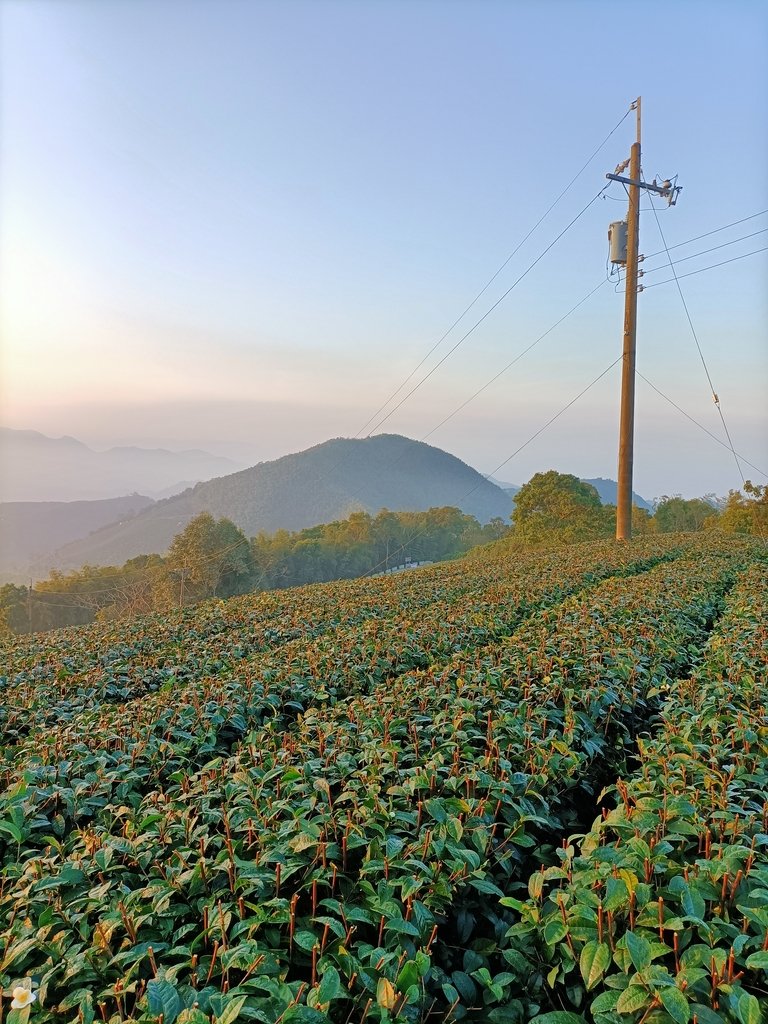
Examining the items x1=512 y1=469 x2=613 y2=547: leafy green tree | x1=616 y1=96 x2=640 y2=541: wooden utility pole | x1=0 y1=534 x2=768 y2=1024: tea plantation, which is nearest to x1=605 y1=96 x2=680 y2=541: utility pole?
x1=616 y1=96 x2=640 y2=541: wooden utility pole

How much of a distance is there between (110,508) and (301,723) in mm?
98651

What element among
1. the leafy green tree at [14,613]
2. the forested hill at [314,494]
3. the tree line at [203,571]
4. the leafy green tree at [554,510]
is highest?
the forested hill at [314,494]

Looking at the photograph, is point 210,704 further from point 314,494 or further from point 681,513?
point 314,494

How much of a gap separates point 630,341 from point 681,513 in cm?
1697

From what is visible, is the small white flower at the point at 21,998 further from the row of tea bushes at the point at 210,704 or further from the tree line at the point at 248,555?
the tree line at the point at 248,555

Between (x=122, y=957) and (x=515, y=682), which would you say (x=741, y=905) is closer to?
(x=122, y=957)

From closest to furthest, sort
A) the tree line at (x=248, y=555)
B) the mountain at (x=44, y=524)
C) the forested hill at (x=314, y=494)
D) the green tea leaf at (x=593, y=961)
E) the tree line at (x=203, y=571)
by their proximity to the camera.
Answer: the green tea leaf at (x=593, y=961) < the tree line at (x=248, y=555) < the tree line at (x=203, y=571) < the mountain at (x=44, y=524) < the forested hill at (x=314, y=494)

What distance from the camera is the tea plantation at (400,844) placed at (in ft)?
3.77

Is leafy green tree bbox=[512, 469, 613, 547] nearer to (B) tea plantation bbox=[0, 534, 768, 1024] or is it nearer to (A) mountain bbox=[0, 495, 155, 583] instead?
(B) tea plantation bbox=[0, 534, 768, 1024]

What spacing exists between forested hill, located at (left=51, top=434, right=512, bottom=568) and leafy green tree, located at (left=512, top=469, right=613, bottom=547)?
32.8m

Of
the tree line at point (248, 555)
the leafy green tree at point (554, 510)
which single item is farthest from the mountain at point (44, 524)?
the leafy green tree at point (554, 510)

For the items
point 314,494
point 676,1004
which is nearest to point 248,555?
point 676,1004

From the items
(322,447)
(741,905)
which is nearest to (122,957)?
(741,905)

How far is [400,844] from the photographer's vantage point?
1.50 meters
